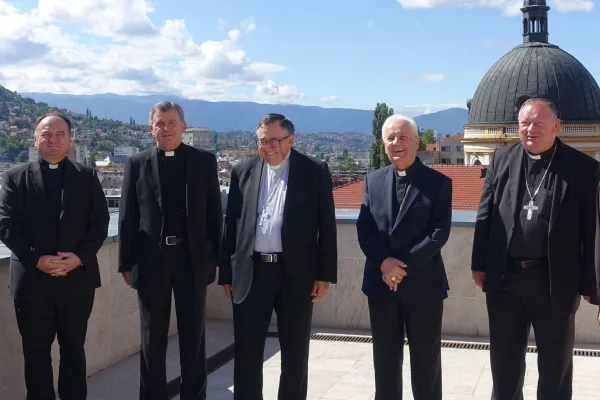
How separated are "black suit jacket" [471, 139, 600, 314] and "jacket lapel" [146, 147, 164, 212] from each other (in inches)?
74.9

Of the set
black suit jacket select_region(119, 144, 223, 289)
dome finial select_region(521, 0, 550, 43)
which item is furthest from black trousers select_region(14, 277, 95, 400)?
dome finial select_region(521, 0, 550, 43)

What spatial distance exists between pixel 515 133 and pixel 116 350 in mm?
44740

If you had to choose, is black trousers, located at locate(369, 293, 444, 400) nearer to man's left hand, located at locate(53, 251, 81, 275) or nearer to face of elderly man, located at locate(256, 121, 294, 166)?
face of elderly man, located at locate(256, 121, 294, 166)

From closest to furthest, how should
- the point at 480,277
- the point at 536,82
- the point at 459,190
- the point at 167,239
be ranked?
the point at 480,277
the point at 167,239
the point at 459,190
the point at 536,82

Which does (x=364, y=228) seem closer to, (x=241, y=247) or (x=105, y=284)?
(x=241, y=247)

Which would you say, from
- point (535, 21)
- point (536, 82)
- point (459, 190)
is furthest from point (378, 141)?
point (459, 190)

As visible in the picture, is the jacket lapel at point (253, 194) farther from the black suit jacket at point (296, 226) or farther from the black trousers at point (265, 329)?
the black trousers at point (265, 329)

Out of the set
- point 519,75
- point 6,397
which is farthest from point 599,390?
point 519,75

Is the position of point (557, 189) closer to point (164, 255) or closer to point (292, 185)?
point (292, 185)

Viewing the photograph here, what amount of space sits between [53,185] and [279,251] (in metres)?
1.38

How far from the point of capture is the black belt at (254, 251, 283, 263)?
393 cm

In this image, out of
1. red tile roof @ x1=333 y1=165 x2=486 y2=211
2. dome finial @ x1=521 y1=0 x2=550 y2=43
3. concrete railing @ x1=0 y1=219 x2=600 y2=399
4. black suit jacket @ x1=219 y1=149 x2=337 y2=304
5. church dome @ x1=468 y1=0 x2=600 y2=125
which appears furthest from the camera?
dome finial @ x1=521 y1=0 x2=550 y2=43

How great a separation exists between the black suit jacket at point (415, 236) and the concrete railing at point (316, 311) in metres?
2.32

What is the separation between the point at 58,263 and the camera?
13.2 ft
